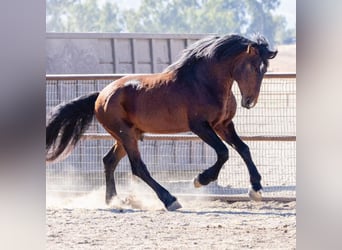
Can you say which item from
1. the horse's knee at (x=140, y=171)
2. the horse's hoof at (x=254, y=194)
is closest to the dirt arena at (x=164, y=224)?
the horse's hoof at (x=254, y=194)

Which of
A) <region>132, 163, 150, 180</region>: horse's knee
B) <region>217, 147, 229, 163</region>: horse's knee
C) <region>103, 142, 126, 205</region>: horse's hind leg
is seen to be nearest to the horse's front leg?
<region>217, 147, 229, 163</region>: horse's knee

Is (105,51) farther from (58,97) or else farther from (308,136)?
(308,136)

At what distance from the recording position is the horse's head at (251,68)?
6531 mm

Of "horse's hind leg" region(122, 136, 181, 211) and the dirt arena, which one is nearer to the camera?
the dirt arena

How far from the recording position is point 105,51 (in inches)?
403

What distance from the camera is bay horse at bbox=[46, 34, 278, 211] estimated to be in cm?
658

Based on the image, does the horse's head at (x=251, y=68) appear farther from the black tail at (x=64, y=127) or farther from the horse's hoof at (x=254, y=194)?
the black tail at (x=64, y=127)

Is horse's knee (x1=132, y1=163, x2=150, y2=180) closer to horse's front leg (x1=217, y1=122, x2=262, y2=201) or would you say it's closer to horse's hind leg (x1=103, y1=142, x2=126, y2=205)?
horse's hind leg (x1=103, y1=142, x2=126, y2=205)

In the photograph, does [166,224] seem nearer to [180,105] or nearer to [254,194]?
[254,194]

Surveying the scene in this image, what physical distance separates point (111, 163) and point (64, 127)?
0.56 metres

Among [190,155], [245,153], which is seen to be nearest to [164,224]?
[245,153]

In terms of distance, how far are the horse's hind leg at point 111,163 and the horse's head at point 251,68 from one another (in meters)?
1.26

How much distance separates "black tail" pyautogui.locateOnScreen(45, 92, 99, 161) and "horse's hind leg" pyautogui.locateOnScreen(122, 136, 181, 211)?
417 mm

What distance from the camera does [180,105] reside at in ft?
22.6
